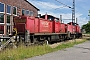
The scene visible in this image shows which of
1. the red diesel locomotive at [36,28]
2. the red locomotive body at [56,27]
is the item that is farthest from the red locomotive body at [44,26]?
the red locomotive body at [56,27]

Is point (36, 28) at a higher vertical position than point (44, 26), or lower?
lower

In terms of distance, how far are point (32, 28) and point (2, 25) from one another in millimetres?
6447

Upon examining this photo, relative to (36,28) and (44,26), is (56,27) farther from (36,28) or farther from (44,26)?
(36,28)

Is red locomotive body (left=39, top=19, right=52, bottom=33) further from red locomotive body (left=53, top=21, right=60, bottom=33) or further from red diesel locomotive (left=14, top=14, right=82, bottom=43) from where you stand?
red locomotive body (left=53, top=21, right=60, bottom=33)

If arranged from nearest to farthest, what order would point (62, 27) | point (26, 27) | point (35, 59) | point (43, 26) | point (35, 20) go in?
point (35, 59), point (26, 27), point (35, 20), point (43, 26), point (62, 27)

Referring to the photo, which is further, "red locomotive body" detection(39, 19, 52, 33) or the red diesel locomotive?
"red locomotive body" detection(39, 19, 52, 33)

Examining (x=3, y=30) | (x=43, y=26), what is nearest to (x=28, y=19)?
(x=43, y=26)

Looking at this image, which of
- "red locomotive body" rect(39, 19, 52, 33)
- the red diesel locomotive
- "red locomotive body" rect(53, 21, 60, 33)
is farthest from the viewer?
"red locomotive body" rect(53, 21, 60, 33)

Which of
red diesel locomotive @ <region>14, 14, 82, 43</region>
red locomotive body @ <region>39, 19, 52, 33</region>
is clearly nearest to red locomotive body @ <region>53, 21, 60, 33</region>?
red diesel locomotive @ <region>14, 14, 82, 43</region>

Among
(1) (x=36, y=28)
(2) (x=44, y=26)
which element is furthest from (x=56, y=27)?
(1) (x=36, y=28)

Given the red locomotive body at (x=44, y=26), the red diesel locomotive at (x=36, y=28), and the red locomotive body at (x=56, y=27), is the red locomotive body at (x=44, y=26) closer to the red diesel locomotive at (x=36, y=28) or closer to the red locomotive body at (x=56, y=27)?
the red diesel locomotive at (x=36, y=28)

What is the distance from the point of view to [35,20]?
65.4ft

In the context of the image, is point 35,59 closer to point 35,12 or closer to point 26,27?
point 26,27

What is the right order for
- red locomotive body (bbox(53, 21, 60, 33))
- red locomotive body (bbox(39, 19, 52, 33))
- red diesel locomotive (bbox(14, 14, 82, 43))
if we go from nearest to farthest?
red diesel locomotive (bbox(14, 14, 82, 43)) → red locomotive body (bbox(39, 19, 52, 33)) → red locomotive body (bbox(53, 21, 60, 33))
